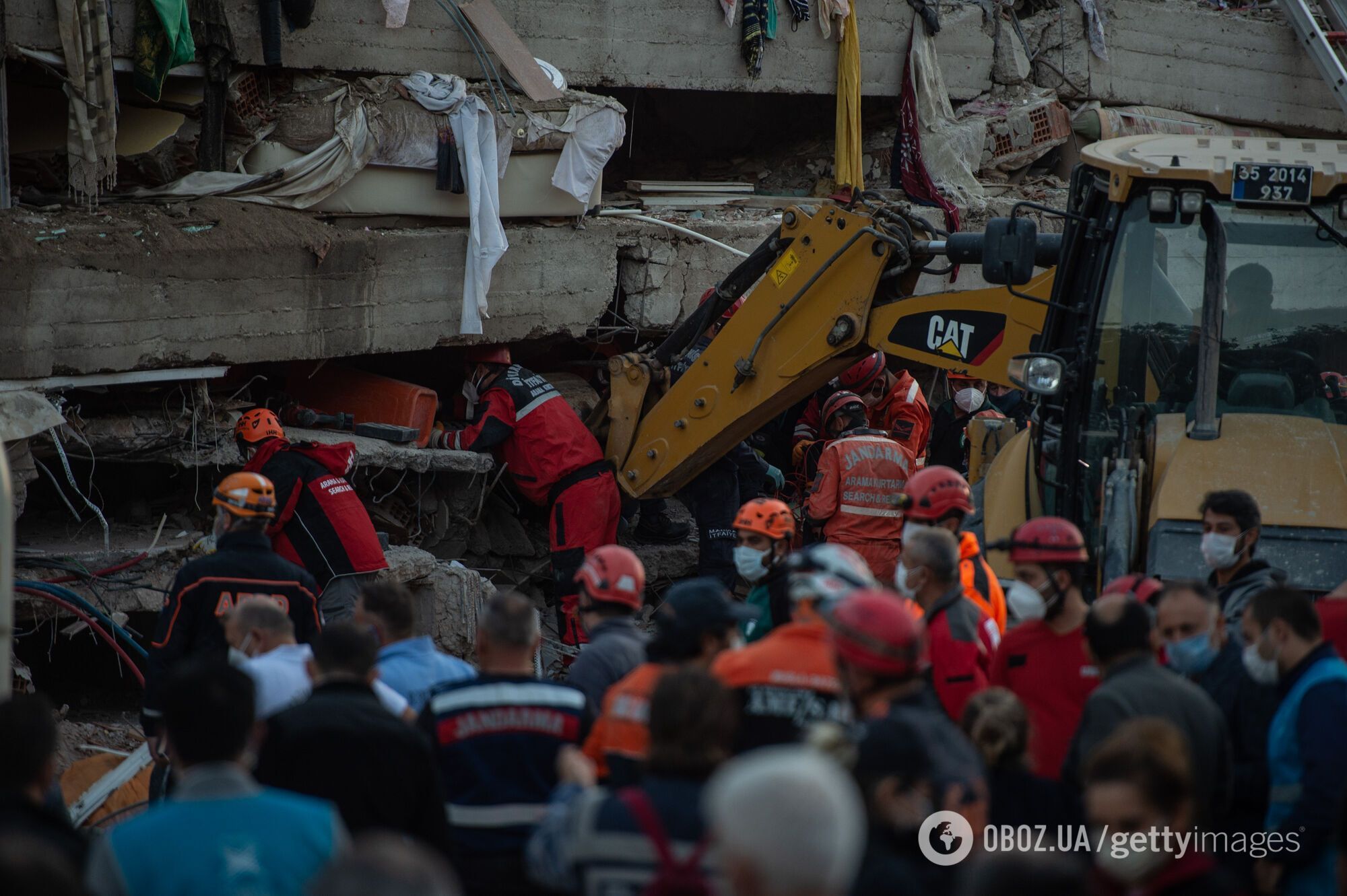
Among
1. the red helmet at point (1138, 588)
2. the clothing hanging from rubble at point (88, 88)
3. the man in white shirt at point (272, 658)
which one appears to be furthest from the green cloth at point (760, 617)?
the clothing hanging from rubble at point (88, 88)

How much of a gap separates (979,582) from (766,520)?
91 centimetres

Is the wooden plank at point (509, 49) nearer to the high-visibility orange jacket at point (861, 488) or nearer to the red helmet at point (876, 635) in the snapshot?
the high-visibility orange jacket at point (861, 488)

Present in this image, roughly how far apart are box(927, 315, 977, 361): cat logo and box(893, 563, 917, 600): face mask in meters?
2.90

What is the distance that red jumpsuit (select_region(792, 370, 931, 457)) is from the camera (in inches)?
421

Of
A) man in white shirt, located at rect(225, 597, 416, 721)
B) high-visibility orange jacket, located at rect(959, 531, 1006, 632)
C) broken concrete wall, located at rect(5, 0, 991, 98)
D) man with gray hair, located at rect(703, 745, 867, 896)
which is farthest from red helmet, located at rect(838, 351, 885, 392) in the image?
man with gray hair, located at rect(703, 745, 867, 896)

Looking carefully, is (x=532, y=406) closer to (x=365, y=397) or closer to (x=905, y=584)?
(x=365, y=397)

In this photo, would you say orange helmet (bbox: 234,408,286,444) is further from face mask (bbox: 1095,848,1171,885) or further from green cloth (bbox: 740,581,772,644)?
face mask (bbox: 1095,848,1171,885)

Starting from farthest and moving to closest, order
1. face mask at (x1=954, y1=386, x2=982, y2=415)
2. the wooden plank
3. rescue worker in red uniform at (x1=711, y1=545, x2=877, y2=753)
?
face mask at (x1=954, y1=386, x2=982, y2=415), the wooden plank, rescue worker in red uniform at (x1=711, y1=545, x2=877, y2=753)

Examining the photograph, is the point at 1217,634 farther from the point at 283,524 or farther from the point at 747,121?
the point at 747,121

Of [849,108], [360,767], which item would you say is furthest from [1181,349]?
[849,108]

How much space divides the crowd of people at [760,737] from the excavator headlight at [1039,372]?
76 cm

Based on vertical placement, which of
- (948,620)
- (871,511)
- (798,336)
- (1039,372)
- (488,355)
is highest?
(1039,372)

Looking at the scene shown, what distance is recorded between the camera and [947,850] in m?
3.57

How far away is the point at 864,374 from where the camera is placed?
10602 millimetres
